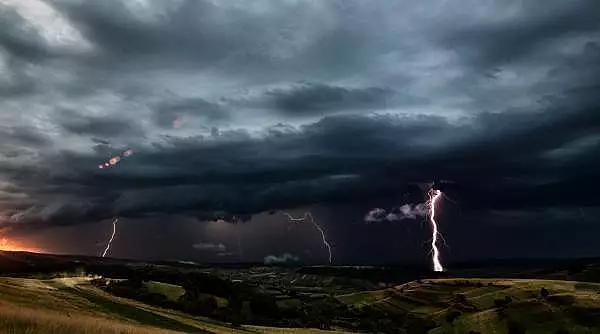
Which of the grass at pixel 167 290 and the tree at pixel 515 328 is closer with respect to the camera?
the grass at pixel 167 290

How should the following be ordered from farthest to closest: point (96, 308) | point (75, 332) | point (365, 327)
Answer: point (365, 327) < point (96, 308) < point (75, 332)

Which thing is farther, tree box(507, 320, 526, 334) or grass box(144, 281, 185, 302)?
tree box(507, 320, 526, 334)

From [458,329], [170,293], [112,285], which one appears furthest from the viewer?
[458,329]

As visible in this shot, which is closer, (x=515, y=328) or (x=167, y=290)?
(x=167, y=290)

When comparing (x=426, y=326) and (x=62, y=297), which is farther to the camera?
(x=426, y=326)

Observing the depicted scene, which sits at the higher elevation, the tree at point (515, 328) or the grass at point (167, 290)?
the grass at point (167, 290)

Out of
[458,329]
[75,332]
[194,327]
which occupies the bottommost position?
[458,329]

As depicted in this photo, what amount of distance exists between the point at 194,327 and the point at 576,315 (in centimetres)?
15800

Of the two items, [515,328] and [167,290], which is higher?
[167,290]

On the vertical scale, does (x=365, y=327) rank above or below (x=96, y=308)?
below

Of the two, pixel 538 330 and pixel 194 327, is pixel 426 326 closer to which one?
pixel 538 330

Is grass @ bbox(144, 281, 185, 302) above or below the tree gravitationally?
above

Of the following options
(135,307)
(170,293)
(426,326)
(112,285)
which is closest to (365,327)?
(426,326)

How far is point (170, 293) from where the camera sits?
5458 inches
